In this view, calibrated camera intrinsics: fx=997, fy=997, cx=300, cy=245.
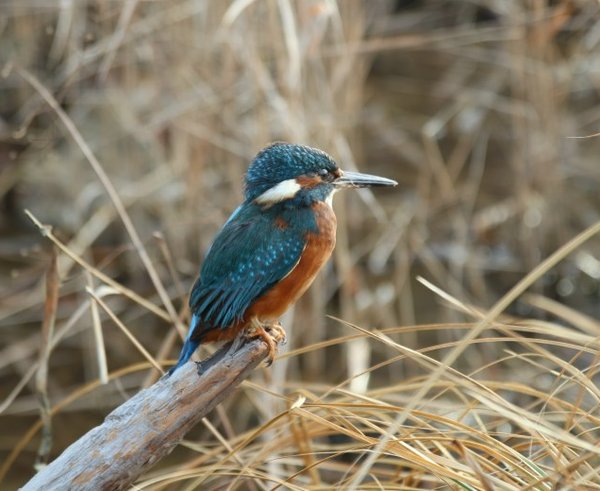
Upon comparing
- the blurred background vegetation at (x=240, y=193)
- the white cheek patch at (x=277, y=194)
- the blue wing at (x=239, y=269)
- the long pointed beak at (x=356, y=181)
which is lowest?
the blurred background vegetation at (x=240, y=193)

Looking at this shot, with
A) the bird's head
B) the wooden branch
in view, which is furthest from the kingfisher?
the wooden branch

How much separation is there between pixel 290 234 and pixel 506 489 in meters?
0.97

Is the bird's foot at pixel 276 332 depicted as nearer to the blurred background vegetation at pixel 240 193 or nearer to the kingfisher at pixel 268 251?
the kingfisher at pixel 268 251

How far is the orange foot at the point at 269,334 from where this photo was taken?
242 centimetres

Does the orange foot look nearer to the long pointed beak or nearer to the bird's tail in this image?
the bird's tail

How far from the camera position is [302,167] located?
2791 millimetres

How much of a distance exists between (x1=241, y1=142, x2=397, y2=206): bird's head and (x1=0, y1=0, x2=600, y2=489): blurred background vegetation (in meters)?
0.78

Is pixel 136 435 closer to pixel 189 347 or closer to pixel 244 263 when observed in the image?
pixel 189 347

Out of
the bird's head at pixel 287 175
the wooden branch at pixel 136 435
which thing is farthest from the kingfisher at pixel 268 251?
the wooden branch at pixel 136 435

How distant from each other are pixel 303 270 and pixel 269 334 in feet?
0.67

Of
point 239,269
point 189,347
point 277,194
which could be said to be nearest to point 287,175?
point 277,194

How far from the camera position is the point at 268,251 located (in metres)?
2.57

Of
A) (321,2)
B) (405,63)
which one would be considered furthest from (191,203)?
(405,63)

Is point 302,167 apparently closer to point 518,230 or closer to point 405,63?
point 518,230
